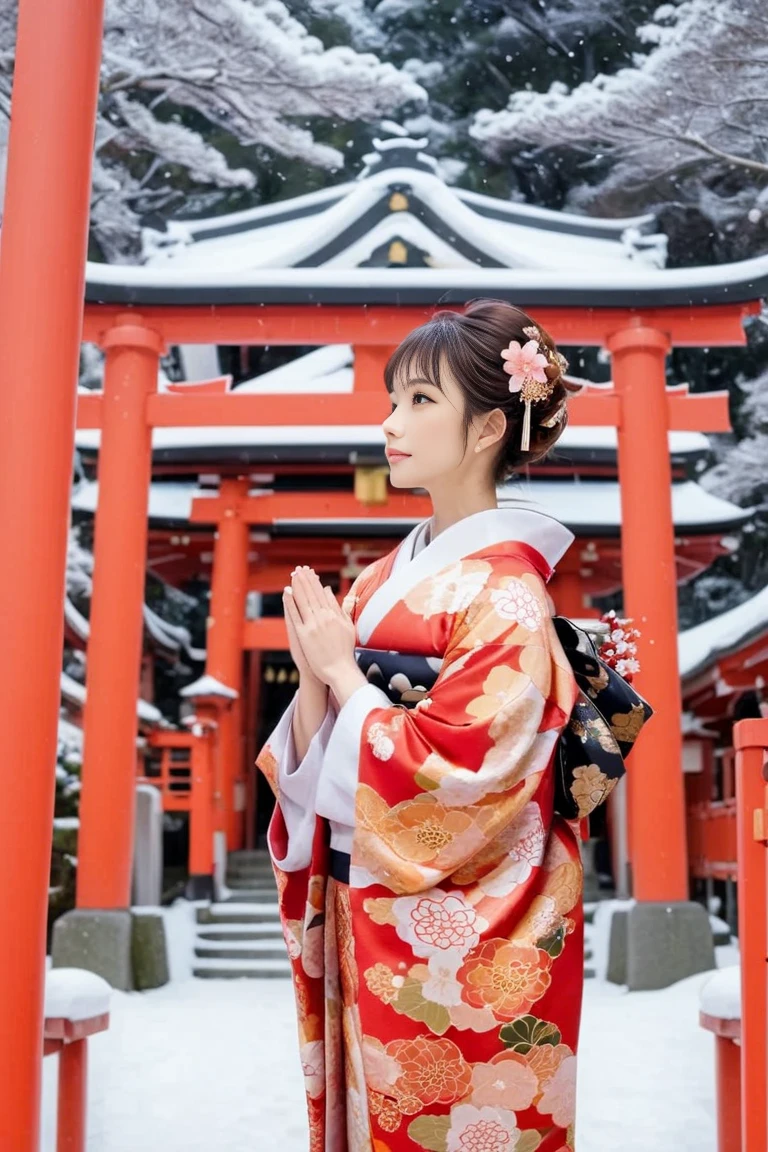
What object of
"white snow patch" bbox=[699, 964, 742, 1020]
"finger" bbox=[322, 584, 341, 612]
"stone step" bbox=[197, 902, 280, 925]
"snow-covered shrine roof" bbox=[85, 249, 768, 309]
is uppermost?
"snow-covered shrine roof" bbox=[85, 249, 768, 309]

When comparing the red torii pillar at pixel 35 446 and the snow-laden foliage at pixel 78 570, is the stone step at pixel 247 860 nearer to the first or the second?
the snow-laden foliage at pixel 78 570

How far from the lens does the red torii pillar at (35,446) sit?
2.20 m

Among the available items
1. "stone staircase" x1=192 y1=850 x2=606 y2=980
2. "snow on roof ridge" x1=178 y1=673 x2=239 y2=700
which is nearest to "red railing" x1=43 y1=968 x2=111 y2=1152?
"stone staircase" x1=192 y1=850 x2=606 y2=980

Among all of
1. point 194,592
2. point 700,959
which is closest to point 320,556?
point 194,592

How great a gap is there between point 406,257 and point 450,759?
24.0ft

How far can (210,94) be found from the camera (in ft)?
26.4

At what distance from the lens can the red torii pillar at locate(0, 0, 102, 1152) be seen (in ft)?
7.21

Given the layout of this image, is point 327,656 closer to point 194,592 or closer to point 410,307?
point 410,307

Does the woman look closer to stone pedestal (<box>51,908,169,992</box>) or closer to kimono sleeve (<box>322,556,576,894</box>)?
kimono sleeve (<box>322,556,576,894</box>)

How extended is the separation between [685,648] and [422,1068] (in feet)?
29.1

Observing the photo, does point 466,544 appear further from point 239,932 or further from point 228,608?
point 228,608

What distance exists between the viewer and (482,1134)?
5.33ft

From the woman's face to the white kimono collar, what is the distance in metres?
0.09

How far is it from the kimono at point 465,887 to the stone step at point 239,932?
6.51 m
